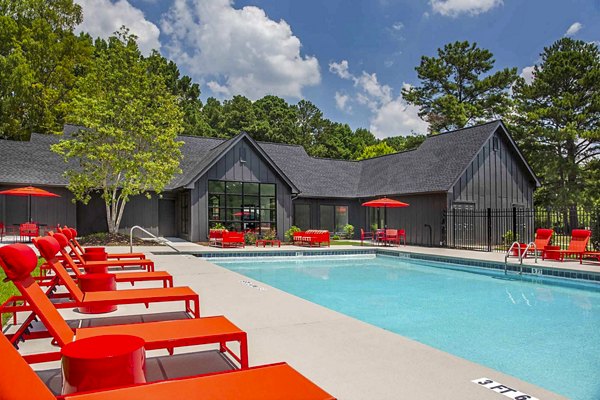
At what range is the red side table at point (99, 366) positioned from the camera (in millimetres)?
2641

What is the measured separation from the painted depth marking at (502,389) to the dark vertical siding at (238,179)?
2003cm

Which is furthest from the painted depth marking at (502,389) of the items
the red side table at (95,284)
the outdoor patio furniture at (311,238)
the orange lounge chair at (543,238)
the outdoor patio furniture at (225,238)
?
the outdoor patio furniture at (311,238)

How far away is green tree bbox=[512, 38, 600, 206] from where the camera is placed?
109 feet

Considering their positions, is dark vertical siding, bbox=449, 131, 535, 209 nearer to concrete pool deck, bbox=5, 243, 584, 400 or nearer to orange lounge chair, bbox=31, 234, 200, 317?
concrete pool deck, bbox=5, 243, 584, 400

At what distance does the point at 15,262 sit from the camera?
346 cm

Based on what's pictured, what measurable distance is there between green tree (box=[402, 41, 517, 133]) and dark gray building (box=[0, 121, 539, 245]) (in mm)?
17195

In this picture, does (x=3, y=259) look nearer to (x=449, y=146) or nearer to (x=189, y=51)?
(x=449, y=146)

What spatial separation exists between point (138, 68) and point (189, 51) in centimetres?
2520

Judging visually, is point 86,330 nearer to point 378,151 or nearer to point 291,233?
point 291,233

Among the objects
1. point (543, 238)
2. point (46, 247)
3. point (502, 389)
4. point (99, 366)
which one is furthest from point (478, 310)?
point (543, 238)

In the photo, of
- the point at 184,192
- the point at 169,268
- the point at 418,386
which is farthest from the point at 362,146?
the point at 418,386

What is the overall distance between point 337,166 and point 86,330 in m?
28.7

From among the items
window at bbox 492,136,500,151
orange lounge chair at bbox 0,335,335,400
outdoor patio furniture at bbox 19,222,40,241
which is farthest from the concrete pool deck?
window at bbox 492,136,500,151

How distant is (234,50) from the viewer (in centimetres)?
4053
